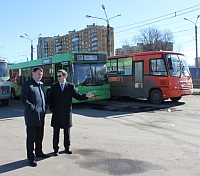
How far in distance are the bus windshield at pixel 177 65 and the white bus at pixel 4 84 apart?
9.04 m

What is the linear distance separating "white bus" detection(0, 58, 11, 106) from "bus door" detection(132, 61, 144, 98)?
727cm

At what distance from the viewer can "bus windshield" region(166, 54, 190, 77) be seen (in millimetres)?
14276

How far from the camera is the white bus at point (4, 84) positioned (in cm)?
1538

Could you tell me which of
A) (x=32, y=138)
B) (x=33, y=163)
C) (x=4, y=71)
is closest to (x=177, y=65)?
(x=4, y=71)

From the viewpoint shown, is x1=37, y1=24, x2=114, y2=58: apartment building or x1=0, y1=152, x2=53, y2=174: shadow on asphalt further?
x1=37, y1=24, x2=114, y2=58: apartment building

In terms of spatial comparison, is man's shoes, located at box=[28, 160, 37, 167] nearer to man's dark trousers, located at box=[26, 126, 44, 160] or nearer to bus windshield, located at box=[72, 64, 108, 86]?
man's dark trousers, located at box=[26, 126, 44, 160]

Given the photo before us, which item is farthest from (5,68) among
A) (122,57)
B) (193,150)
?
(193,150)

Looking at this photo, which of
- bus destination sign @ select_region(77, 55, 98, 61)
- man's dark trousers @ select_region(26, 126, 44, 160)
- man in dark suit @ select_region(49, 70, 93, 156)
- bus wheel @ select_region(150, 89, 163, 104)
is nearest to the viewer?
man's dark trousers @ select_region(26, 126, 44, 160)

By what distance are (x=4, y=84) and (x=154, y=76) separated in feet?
27.5

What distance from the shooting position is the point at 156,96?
49.4 feet

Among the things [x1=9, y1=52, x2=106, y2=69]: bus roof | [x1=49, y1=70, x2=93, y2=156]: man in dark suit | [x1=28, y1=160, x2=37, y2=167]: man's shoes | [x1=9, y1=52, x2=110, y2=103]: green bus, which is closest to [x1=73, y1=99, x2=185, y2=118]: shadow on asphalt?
[x1=9, y1=52, x2=110, y2=103]: green bus

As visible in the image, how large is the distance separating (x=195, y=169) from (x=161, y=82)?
996 centimetres

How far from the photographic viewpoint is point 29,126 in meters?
5.32

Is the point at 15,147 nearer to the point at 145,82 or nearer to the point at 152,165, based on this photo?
the point at 152,165
